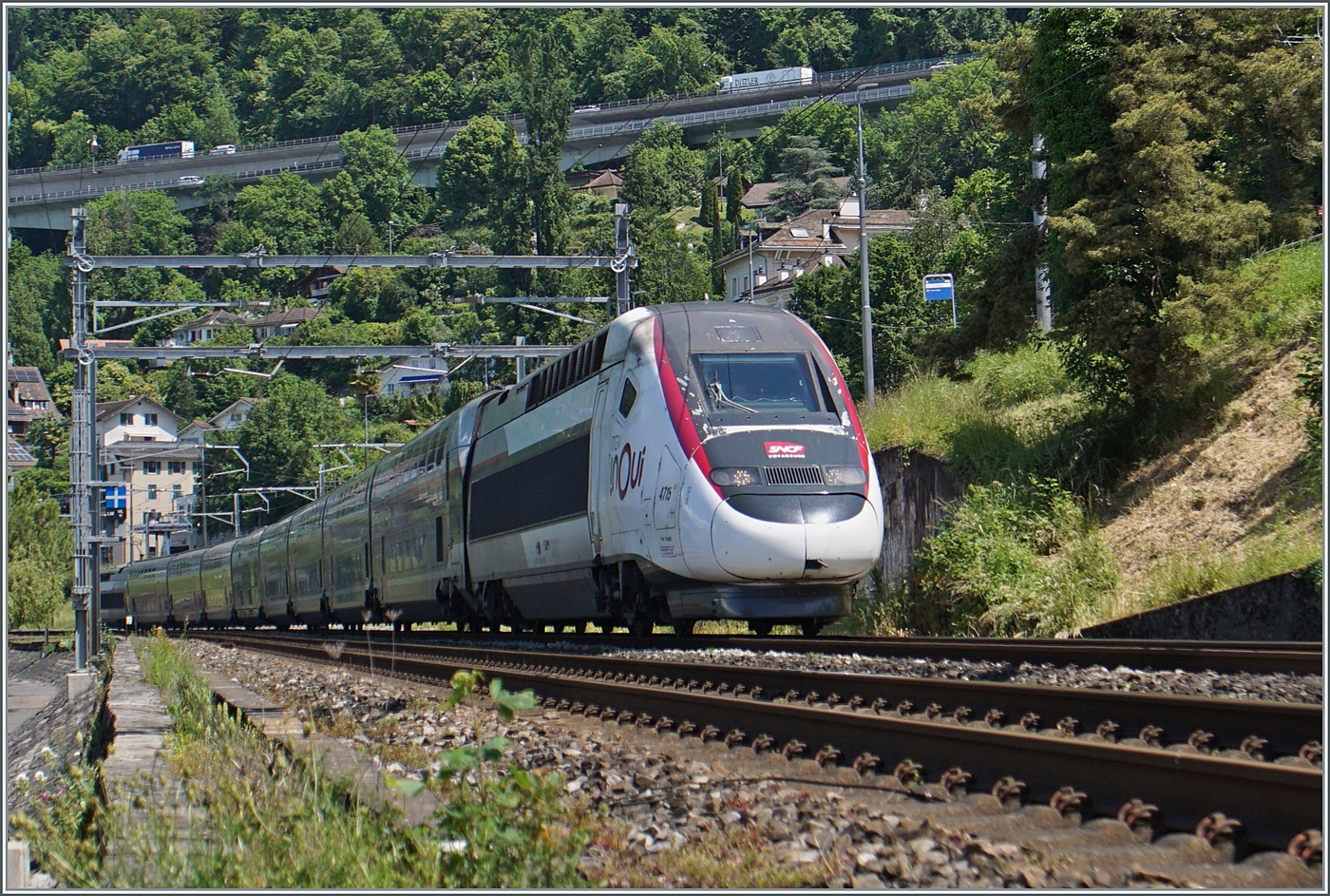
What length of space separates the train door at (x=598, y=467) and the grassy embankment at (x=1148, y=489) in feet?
14.3

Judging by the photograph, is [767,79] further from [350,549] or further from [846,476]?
[846,476]

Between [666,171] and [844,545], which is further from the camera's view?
[666,171]

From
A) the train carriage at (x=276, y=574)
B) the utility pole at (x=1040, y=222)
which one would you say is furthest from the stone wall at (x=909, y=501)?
the train carriage at (x=276, y=574)

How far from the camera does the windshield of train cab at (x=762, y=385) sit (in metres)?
13.6

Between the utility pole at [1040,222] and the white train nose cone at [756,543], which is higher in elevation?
the utility pole at [1040,222]

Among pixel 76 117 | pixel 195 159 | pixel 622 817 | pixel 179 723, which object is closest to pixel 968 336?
pixel 179 723

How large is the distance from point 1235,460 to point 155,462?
329 feet

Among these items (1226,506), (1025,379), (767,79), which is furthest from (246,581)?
(767,79)

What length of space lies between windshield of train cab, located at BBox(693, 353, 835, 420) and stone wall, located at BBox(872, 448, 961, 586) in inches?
203

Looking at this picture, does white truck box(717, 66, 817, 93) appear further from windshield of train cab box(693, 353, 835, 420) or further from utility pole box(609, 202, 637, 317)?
windshield of train cab box(693, 353, 835, 420)

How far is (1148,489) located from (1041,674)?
Answer: 27.2 feet

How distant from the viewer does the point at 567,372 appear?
17031 millimetres

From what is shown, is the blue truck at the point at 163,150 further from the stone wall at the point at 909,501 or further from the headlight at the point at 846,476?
the headlight at the point at 846,476

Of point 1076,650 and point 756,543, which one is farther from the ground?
point 756,543
